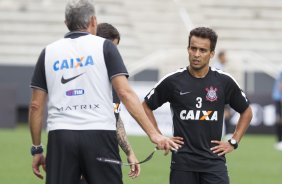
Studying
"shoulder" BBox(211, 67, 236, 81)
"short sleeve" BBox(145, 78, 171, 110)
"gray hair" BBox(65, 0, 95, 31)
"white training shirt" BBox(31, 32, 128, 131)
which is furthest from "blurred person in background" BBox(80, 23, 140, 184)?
"gray hair" BBox(65, 0, 95, 31)

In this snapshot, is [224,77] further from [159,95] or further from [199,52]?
[159,95]

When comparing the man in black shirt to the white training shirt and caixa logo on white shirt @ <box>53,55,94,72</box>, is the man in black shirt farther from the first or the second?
caixa logo on white shirt @ <box>53,55,94,72</box>

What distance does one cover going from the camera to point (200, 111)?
8.38 meters

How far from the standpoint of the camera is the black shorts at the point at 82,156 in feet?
22.4

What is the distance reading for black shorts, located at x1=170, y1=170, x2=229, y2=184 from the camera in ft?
27.1

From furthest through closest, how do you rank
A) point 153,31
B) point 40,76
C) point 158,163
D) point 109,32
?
point 153,31
point 158,163
point 109,32
point 40,76

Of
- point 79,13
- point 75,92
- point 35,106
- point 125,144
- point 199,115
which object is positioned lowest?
point 125,144

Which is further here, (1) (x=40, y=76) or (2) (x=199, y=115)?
(2) (x=199, y=115)

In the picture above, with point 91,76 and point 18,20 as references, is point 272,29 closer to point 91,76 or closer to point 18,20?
point 18,20

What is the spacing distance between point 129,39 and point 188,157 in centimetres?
2427

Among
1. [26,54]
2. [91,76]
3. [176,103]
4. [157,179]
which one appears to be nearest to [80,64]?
[91,76]

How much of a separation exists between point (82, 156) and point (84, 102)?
0.38 m

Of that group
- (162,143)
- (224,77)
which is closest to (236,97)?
(224,77)

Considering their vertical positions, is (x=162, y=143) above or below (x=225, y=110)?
above
